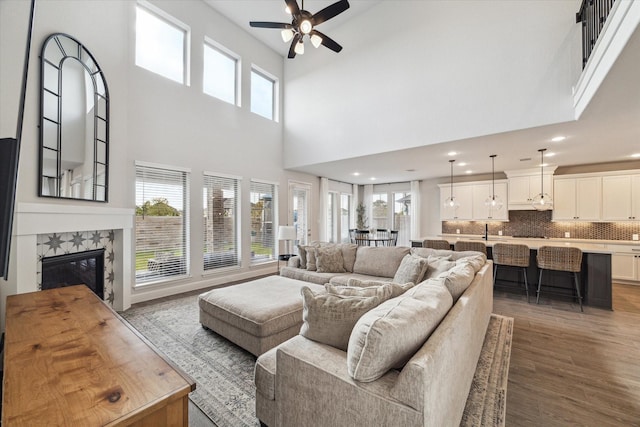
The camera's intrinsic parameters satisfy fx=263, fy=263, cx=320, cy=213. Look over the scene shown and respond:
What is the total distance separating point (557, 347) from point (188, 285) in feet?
17.2

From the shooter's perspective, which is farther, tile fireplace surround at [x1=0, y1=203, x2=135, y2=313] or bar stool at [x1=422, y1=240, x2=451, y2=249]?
bar stool at [x1=422, y1=240, x2=451, y2=249]

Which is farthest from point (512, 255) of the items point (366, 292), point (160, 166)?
point (160, 166)

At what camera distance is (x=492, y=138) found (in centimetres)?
418

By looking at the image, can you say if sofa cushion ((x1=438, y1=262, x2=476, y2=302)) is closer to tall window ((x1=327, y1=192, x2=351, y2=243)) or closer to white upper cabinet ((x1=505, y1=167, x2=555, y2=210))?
white upper cabinet ((x1=505, y1=167, x2=555, y2=210))

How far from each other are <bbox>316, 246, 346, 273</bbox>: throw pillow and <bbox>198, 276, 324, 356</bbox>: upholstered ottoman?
3.65 ft

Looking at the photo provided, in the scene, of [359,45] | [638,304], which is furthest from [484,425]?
[359,45]

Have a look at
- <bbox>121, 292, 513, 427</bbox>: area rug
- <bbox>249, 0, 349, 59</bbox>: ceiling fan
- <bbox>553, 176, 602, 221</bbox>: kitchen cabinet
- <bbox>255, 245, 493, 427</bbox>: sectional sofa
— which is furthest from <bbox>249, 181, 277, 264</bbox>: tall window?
<bbox>553, 176, 602, 221</bbox>: kitchen cabinet

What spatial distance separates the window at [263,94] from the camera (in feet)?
20.4

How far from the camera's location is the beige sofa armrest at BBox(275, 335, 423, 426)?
1.09 metres

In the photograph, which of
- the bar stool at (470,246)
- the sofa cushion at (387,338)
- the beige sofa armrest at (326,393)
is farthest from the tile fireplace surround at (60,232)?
the bar stool at (470,246)

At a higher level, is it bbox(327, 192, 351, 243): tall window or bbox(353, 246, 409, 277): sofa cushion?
bbox(327, 192, 351, 243): tall window

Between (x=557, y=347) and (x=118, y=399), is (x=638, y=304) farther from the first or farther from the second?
(x=118, y=399)

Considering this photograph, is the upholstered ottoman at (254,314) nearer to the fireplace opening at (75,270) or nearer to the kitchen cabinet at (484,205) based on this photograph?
the fireplace opening at (75,270)

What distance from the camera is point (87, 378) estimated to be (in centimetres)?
86
